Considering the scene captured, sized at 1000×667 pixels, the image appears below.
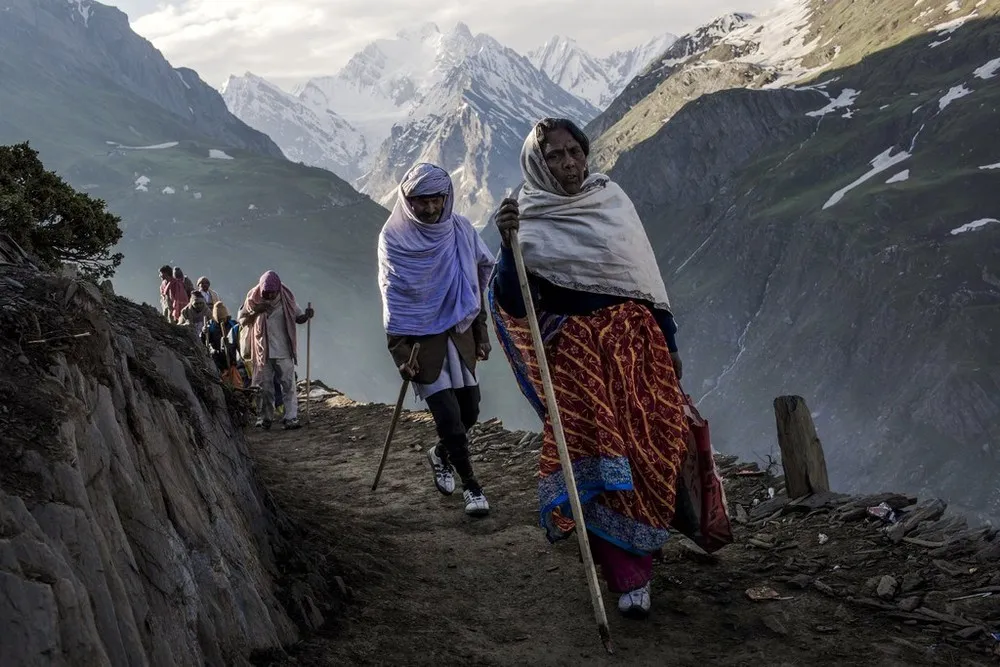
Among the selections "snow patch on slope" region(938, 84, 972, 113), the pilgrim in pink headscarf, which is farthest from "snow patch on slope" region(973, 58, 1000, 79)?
the pilgrim in pink headscarf

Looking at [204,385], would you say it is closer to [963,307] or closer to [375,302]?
[963,307]

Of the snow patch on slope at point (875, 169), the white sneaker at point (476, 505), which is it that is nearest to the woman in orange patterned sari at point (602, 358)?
the white sneaker at point (476, 505)

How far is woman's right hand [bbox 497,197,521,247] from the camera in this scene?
17.2ft

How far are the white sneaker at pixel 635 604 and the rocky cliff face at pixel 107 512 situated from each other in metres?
1.84

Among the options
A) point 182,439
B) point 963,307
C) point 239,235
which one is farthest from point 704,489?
point 239,235

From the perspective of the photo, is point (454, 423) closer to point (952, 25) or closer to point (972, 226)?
point (972, 226)

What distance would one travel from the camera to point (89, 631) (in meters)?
2.60

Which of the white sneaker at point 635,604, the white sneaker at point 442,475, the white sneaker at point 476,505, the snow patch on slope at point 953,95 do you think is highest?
the snow patch on slope at point 953,95

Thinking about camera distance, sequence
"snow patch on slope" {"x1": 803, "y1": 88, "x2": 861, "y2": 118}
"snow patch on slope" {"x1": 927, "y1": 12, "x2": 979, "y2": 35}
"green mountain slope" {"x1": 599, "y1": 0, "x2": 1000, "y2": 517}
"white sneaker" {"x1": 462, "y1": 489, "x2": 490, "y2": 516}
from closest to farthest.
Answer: "white sneaker" {"x1": 462, "y1": 489, "x2": 490, "y2": 516} < "green mountain slope" {"x1": 599, "y1": 0, "x2": 1000, "y2": 517} < "snow patch on slope" {"x1": 927, "y1": 12, "x2": 979, "y2": 35} < "snow patch on slope" {"x1": 803, "y1": 88, "x2": 861, "y2": 118}

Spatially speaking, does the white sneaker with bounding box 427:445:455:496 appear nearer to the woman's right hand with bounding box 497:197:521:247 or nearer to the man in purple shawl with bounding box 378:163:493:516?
the man in purple shawl with bounding box 378:163:493:516

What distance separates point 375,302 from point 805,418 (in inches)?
6723

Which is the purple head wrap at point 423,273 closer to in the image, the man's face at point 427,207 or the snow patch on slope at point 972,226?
the man's face at point 427,207

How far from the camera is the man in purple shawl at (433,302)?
712 centimetres

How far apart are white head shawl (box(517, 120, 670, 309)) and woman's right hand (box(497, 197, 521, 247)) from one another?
23cm
